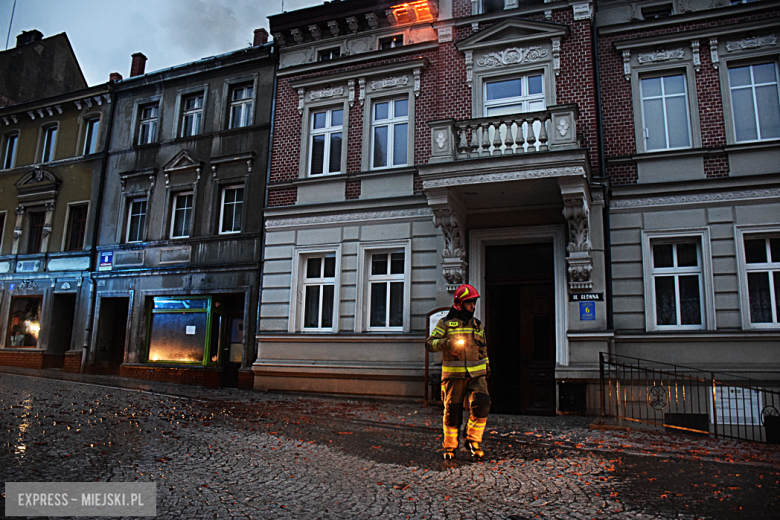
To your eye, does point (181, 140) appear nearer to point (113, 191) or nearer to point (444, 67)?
point (113, 191)

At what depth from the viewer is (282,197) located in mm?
15297

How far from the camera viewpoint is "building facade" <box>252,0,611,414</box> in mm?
Answer: 11422

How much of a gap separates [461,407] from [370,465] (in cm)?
118

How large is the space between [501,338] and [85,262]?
14.0 m

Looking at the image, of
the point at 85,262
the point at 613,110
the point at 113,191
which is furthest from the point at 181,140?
the point at 613,110

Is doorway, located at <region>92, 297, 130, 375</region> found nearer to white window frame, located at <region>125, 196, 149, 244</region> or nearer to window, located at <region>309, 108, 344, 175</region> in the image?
white window frame, located at <region>125, 196, 149, 244</region>

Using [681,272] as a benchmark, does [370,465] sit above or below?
below

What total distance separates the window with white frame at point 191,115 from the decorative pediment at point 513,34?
8934 mm

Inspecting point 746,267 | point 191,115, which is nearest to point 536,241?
point 746,267

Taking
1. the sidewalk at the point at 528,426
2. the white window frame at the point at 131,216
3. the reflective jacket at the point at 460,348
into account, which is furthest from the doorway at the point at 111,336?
the reflective jacket at the point at 460,348

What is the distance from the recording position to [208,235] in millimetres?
16531

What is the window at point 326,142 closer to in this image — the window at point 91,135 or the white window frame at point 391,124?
the white window frame at point 391,124

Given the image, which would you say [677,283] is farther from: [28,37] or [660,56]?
[28,37]

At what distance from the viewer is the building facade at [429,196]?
11422 mm
